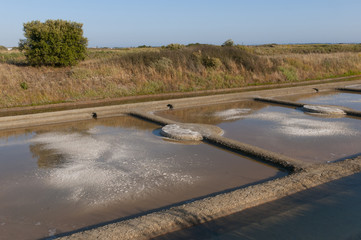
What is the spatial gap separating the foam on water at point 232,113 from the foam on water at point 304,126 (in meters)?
0.44

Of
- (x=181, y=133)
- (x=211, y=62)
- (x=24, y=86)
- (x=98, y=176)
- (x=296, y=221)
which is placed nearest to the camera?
(x=296, y=221)

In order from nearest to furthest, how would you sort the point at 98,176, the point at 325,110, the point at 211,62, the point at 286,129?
the point at 98,176
the point at 286,129
the point at 325,110
the point at 211,62

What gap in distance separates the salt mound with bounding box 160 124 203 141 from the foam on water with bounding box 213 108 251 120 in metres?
2.33

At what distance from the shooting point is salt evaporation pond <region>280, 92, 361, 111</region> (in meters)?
12.3

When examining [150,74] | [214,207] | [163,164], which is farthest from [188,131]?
[150,74]

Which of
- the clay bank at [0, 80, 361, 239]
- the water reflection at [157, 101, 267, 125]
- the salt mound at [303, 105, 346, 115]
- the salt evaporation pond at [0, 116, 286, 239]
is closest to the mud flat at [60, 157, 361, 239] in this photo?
the clay bank at [0, 80, 361, 239]

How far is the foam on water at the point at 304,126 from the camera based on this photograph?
7.79 m

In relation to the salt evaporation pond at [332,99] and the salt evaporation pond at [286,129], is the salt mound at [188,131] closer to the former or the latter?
the salt evaporation pond at [286,129]

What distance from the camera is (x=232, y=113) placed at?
1052 cm

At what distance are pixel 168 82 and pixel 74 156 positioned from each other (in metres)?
10.2

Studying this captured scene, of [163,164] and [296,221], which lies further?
[163,164]

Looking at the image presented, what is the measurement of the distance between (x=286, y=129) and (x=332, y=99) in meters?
6.20

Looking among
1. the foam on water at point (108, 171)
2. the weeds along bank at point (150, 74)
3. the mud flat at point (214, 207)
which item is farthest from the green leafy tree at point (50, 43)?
the mud flat at point (214, 207)

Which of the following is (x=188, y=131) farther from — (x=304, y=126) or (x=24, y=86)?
(x=24, y=86)
